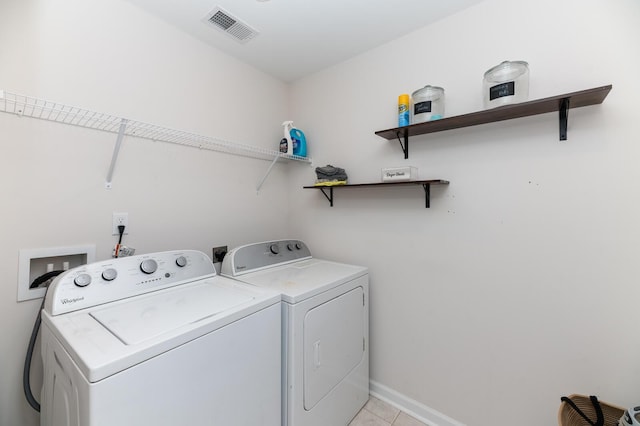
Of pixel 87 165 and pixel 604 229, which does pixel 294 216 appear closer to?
pixel 87 165

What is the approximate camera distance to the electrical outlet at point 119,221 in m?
1.50

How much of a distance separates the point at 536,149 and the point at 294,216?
5.89ft

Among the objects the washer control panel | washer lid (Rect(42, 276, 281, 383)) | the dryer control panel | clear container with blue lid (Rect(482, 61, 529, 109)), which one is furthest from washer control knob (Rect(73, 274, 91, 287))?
clear container with blue lid (Rect(482, 61, 529, 109))

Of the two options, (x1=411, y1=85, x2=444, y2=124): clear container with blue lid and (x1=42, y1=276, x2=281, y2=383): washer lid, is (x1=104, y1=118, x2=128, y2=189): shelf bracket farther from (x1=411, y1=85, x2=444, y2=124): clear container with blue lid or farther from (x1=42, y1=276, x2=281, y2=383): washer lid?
(x1=411, y1=85, x2=444, y2=124): clear container with blue lid

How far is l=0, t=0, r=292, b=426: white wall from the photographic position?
4.01ft

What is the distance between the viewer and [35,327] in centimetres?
123

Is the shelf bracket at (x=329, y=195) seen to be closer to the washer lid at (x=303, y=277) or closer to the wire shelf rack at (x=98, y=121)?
the washer lid at (x=303, y=277)

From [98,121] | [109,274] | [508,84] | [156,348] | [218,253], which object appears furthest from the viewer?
[218,253]

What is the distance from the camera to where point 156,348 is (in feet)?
2.80

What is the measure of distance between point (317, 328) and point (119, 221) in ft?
4.11

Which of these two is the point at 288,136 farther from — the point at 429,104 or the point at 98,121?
the point at 98,121

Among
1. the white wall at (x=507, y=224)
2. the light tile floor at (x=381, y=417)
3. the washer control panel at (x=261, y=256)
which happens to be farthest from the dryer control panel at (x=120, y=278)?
the light tile floor at (x=381, y=417)

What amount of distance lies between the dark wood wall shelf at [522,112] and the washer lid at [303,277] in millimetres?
962

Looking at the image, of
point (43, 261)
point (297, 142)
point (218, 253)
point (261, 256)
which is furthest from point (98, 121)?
point (297, 142)
